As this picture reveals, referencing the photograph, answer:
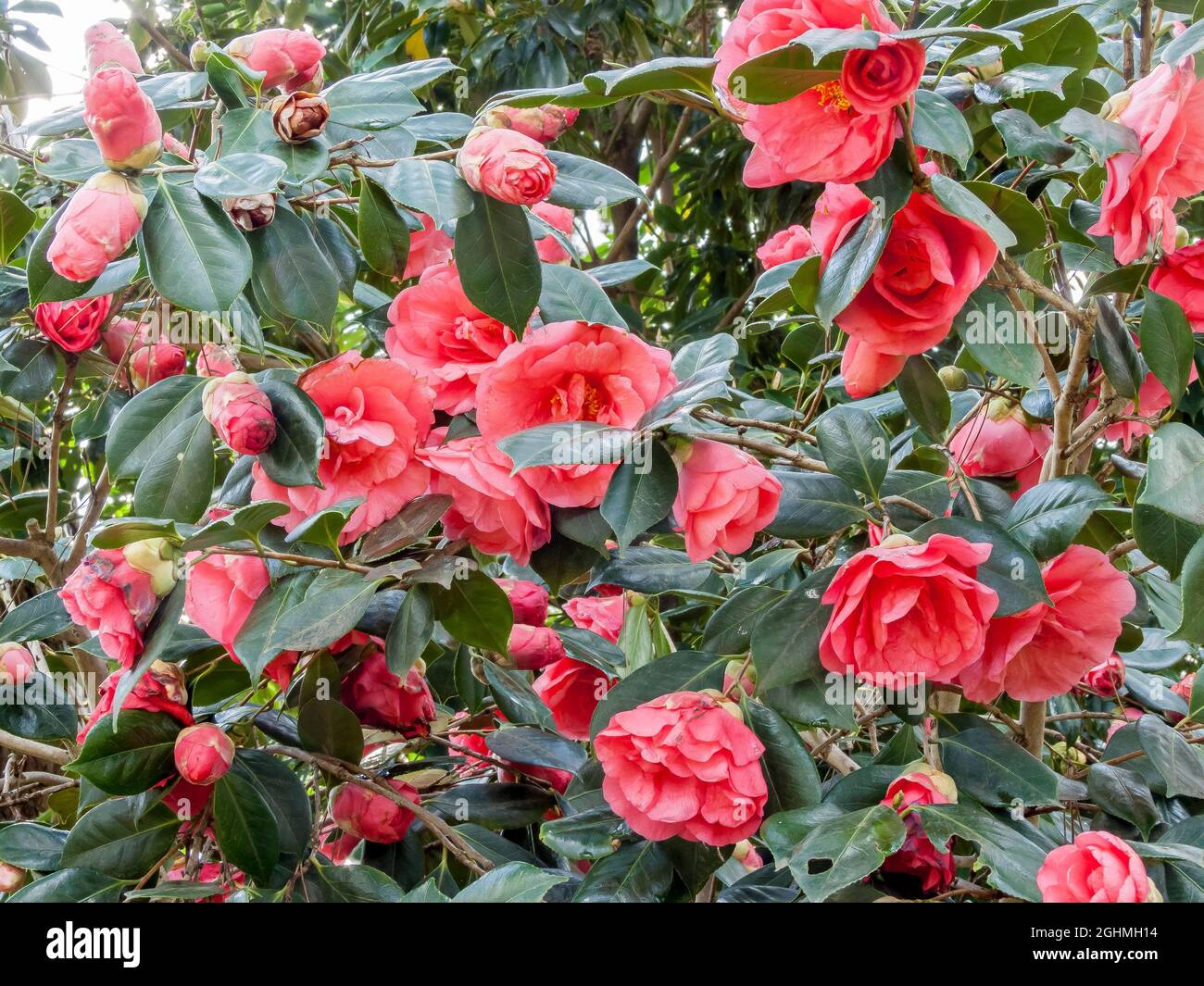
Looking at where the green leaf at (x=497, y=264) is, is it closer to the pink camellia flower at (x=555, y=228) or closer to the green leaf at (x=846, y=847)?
the pink camellia flower at (x=555, y=228)

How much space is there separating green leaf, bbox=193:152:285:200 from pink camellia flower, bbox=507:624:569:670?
0.47 metres

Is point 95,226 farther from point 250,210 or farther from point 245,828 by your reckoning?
point 245,828

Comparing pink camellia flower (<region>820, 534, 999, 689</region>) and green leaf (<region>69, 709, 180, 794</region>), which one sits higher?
pink camellia flower (<region>820, 534, 999, 689</region>)

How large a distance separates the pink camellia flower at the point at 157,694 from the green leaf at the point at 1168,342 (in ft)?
2.80

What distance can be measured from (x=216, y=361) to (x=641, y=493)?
19.4 inches

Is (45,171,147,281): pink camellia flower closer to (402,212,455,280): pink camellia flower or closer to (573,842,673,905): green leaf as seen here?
(402,212,455,280): pink camellia flower

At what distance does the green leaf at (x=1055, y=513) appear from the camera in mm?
868

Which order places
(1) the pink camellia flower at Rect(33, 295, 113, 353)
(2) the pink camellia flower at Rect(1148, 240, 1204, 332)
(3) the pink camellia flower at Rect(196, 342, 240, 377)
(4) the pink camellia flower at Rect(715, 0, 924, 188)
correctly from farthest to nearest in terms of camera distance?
1. (1) the pink camellia flower at Rect(33, 295, 113, 353)
2. (3) the pink camellia flower at Rect(196, 342, 240, 377)
3. (2) the pink camellia flower at Rect(1148, 240, 1204, 332)
4. (4) the pink camellia flower at Rect(715, 0, 924, 188)

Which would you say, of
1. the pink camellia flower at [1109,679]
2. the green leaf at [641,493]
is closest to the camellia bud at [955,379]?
the pink camellia flower at [1109,679]

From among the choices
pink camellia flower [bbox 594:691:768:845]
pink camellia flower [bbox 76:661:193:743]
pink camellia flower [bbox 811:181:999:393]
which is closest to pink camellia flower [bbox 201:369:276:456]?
pink camellia flower [bbox 76:661:193:743]

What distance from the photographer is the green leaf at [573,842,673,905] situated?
851 mm

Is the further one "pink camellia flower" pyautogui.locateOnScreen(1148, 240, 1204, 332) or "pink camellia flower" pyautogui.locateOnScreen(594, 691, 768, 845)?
"pink camellia flower" pyautogui.locateOnScreen(1148, 240, 1204, 332)

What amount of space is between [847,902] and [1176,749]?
1.11 feet

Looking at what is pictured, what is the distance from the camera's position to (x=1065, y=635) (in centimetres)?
90
